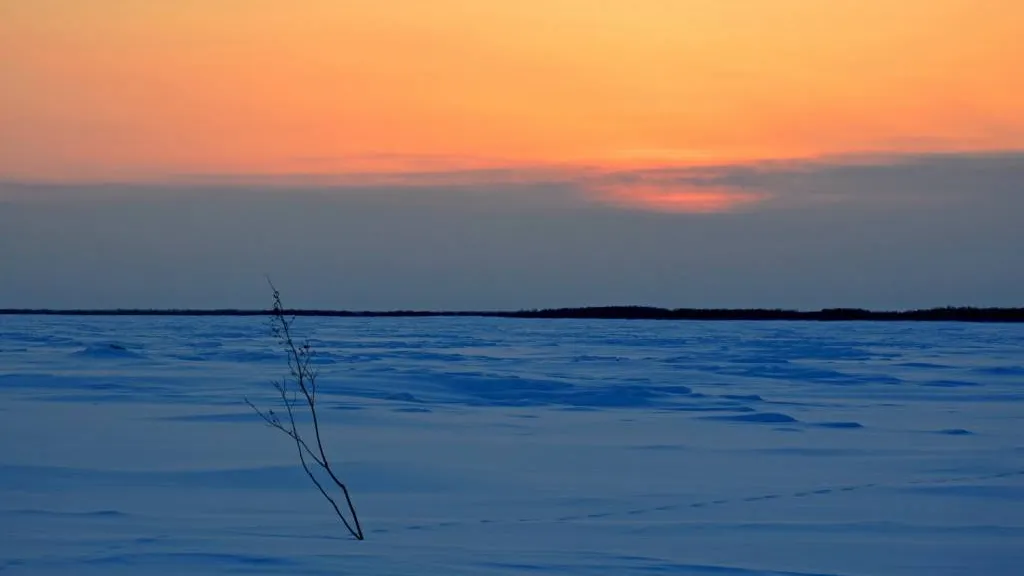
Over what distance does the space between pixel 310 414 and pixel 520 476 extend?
14.0 feet

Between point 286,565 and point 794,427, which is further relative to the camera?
point 794,427

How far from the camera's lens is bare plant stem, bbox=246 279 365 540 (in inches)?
223

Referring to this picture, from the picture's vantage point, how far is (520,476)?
868 centimetres

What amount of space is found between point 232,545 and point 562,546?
1420mm

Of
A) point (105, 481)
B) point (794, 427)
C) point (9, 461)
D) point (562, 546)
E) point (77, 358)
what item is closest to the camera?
point (562, 546)

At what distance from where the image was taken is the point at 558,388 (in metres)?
16.5

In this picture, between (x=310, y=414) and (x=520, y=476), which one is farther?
(x=310, y=414)

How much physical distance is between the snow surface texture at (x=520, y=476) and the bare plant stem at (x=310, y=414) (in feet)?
0.46

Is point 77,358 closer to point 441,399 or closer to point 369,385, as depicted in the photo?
point 369,385

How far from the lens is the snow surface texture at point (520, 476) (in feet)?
18.3

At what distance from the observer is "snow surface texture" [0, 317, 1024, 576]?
5.58 m

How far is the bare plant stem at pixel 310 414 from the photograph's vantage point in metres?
5.67

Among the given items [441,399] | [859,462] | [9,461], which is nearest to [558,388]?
[441,399]

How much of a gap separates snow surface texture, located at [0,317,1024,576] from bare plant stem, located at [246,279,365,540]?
139 millimetres
